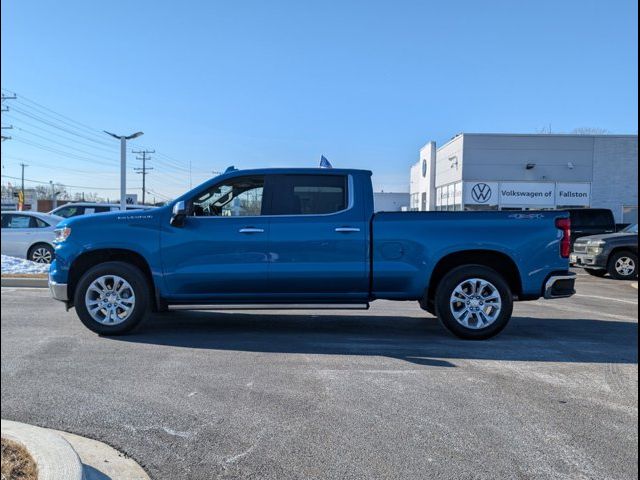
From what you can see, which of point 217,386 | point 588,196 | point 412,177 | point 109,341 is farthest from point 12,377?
point 412,177

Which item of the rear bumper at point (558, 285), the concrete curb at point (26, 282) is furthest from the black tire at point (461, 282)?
the concrete curb at point (26, 282)

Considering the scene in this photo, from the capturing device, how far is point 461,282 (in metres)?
6.60

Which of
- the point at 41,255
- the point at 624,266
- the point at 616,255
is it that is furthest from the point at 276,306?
the point at 624,266

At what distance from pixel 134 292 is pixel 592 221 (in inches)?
635

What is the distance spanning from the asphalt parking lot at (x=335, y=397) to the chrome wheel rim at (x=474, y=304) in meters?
0.28

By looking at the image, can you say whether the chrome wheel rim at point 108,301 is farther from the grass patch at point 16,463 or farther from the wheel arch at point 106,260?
the grass patch at point 16,463

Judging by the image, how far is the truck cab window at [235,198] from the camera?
6.79 metres

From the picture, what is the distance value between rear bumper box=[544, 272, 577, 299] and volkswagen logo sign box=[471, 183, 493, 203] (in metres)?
25.2

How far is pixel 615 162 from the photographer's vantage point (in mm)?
30312

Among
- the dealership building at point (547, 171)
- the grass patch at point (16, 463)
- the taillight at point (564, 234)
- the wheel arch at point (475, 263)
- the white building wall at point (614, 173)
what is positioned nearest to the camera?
the grass patch at point (16, 463)

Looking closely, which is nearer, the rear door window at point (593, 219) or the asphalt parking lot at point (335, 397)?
the asphalt parking lot at point (335, 397)

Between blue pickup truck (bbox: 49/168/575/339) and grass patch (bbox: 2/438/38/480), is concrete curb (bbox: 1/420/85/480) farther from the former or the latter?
blue pickup truck (bbox: 49/168/575/339)

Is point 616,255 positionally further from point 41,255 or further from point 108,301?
point 41,255

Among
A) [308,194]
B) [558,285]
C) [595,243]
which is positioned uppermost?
[308,194]
